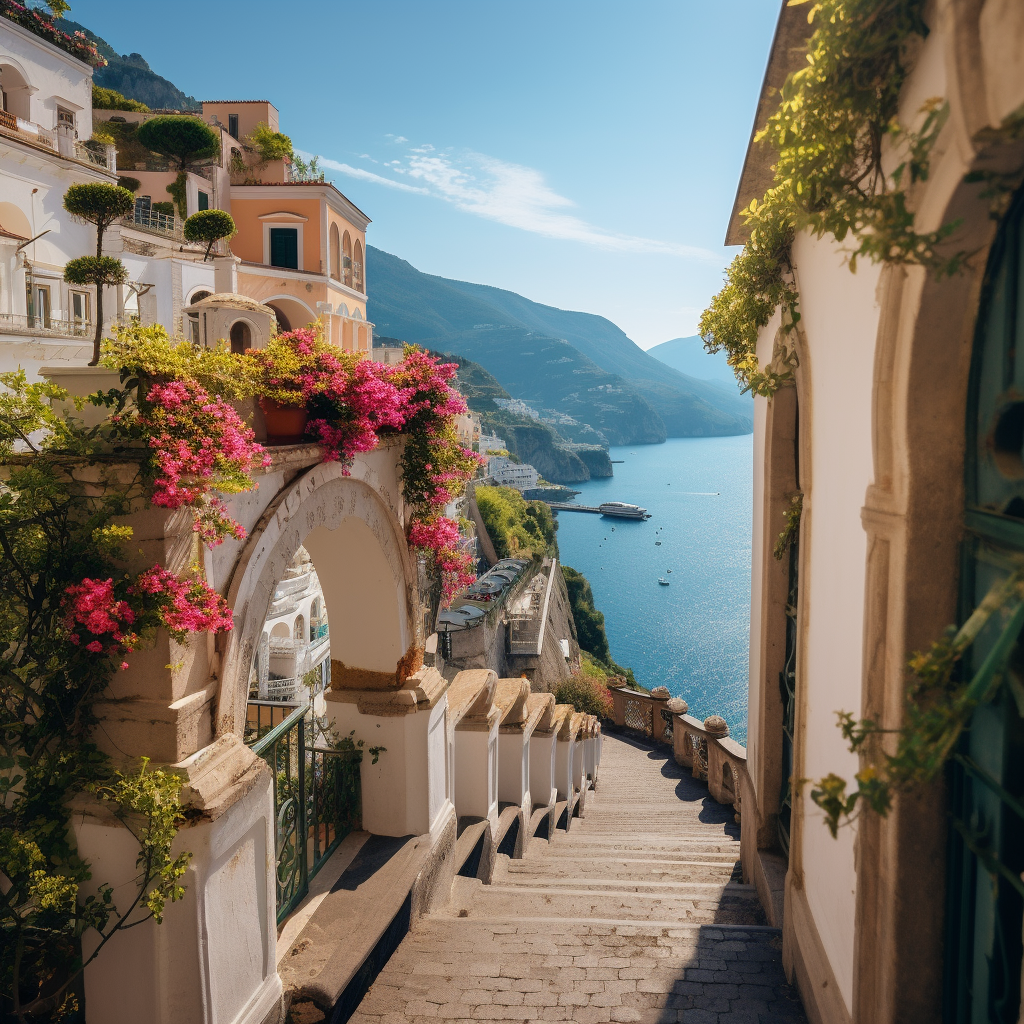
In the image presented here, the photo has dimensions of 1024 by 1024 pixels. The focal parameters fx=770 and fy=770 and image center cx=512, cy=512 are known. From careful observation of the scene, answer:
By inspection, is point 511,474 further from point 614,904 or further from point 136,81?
point 614,904

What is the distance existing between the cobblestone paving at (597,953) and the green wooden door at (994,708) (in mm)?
1887

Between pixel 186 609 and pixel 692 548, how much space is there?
313 ft

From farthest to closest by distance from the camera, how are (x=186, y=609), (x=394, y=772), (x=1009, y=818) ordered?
(x=394, y=772) → (x=186, y=609) → (x=1009, y=818)

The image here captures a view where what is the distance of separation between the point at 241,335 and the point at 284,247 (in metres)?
14.1

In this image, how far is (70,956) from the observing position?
288 centimetres

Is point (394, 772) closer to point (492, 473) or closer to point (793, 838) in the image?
point (793, 838)

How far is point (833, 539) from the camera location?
122 inches

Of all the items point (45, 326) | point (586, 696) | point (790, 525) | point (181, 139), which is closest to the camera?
point (790, 525)

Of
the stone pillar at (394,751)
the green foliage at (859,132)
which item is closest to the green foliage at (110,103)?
the stone pillar at (394,751)

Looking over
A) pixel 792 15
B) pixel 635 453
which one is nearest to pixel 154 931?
pixel 792 15

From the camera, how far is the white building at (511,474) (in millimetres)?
94188

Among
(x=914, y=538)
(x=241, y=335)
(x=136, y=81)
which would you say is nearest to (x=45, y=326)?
(x=241, y=335)

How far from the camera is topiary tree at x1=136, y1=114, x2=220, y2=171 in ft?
78.0

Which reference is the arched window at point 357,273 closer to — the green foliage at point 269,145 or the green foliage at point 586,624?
the green foliage at point 269,145
